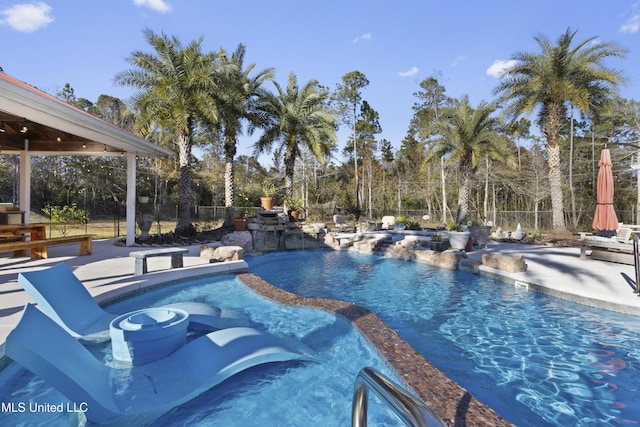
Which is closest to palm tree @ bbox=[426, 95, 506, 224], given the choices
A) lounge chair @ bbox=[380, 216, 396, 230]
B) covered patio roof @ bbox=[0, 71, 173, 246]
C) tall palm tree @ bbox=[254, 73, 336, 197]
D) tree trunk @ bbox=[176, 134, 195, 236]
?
lounge chair @ bbox=[380, 216, 396, 230]

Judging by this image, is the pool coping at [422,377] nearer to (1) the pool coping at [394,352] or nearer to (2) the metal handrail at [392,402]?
(1) the pool coping at [394,352]

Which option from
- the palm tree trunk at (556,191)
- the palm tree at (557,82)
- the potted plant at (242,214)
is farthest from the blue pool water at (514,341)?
the palm tree at (557,82)

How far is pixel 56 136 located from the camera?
999 centimetres

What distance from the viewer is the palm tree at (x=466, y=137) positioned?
16328 millimetres

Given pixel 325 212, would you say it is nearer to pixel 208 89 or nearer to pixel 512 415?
pixel 208 89

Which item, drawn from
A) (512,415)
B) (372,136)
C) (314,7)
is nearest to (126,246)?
(314,7)

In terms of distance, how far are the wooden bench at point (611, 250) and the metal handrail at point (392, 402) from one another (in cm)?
957

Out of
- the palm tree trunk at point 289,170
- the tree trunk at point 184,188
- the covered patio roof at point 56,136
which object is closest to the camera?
the covered patio roof at point 56,136

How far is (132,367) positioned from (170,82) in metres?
11.2

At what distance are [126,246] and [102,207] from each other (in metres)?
18.4

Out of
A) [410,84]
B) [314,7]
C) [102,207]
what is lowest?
[102,207]

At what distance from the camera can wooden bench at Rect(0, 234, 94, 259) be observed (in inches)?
251

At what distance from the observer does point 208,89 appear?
486 inches

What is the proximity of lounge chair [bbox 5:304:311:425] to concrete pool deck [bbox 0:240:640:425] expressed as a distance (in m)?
1.16
